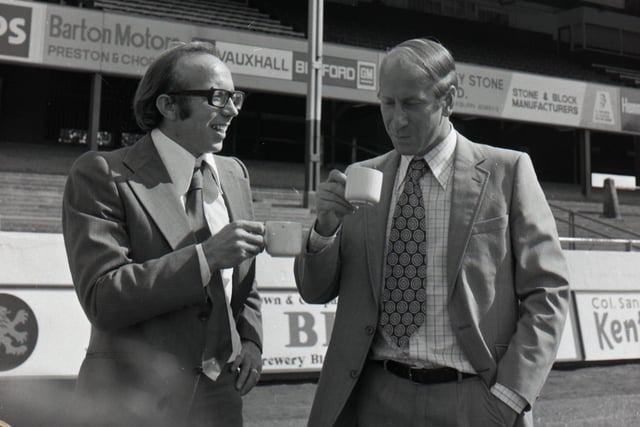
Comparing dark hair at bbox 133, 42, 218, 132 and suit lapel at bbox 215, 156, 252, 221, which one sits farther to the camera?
suit lapel at bbox 215, 156, 252, 221

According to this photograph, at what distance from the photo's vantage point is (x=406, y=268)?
2.12 meters

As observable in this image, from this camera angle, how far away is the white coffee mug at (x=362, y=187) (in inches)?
75.7

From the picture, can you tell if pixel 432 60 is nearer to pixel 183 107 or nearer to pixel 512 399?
pixel 183 107

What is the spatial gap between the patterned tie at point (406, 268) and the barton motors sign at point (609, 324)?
6260 mm

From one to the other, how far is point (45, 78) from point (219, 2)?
6.51 meters

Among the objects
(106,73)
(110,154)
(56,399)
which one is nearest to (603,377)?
(56,399)

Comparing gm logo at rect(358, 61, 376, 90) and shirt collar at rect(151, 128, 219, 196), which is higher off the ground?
gm logo at rect(358, 61, 376, 90)

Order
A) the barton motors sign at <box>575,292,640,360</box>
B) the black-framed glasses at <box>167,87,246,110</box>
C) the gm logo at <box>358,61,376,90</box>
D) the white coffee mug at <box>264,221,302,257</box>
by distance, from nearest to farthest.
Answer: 1. the white coffee mug at <box>264,221,302,257</box>
2. the black-framed glasses at <box>167,87,246,110</box>
3. the barton motors sign at <box>575,292,640,360</box>
4. the gm logo at <box>358,61,376,90</box>

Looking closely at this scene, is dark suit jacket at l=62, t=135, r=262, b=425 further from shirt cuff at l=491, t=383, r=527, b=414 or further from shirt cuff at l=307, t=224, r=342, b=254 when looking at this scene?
shirt cuff at l=491, t=383, r=527, b=414

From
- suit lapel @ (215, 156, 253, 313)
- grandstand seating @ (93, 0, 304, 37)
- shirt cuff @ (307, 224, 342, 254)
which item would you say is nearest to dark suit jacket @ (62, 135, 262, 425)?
suit lapel @ (215, 156, 253, 313)

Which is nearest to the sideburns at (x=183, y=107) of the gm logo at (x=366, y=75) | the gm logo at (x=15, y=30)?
the gm logo at (x=15, y=30)

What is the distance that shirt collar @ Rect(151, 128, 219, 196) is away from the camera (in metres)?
2.14

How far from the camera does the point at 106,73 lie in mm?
16734

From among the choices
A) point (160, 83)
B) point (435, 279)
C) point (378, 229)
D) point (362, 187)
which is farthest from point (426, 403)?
point (160, 83)
